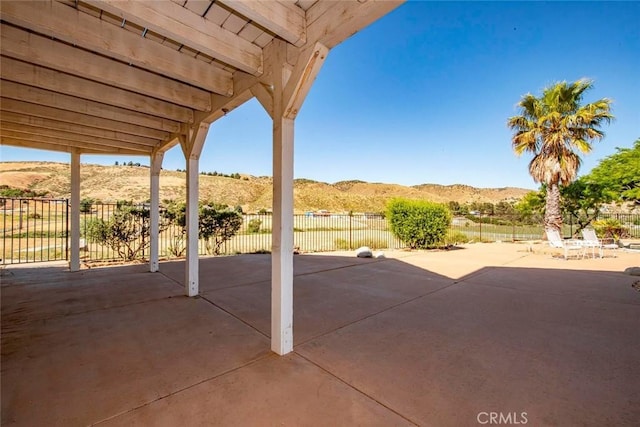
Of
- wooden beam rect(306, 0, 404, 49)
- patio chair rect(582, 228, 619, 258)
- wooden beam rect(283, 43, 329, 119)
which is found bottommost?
patio chair rect(582, 228, 619, 258)

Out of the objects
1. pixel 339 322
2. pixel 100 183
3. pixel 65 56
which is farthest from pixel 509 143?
pixel 100 183

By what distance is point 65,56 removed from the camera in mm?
2506

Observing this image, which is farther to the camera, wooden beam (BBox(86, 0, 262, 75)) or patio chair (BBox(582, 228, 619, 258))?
patio chair (BBox(582, 228, 619, 258))

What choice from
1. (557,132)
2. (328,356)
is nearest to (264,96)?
(328,356)

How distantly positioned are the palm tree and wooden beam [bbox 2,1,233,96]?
11.6m

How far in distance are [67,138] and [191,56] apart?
3827 mm

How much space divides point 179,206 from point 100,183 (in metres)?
31.9

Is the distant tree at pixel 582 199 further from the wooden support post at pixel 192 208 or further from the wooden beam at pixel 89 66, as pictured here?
the wooden beam at pixel 89 66

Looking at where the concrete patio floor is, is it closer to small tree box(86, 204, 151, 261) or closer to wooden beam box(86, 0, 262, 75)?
wooden beam box(86, 0, 262, 75)

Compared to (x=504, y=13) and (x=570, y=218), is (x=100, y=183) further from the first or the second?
(x=570, y=218)

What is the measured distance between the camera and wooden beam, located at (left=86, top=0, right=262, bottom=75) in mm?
1858

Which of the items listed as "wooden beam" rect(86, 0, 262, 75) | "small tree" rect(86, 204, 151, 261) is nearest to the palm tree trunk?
"wooden beam" rect(86, 0, 262, 75)

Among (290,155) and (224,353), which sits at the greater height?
(290,155)

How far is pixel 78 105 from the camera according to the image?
11.4 ft
